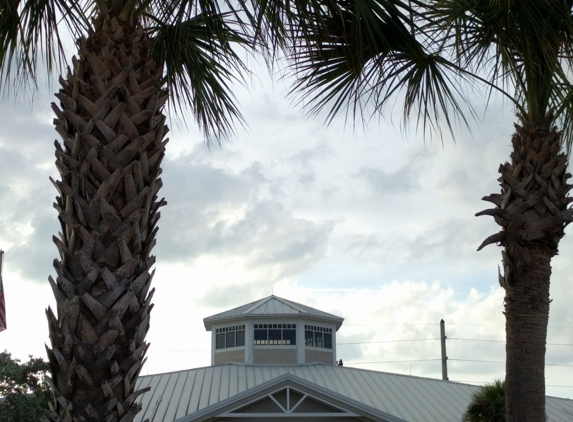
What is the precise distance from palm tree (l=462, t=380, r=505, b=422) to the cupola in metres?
11.9

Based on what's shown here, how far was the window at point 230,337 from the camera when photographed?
90.1ft

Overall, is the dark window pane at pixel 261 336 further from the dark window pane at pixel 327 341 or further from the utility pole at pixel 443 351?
the utility pole at pixel 443 351

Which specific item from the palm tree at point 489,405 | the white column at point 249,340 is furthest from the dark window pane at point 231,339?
the palm tree at point 489,405

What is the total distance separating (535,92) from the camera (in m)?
8.58

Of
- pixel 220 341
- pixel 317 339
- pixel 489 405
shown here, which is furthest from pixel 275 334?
pixel 489 405

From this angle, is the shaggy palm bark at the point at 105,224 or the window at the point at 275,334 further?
the window at the point at 275,334

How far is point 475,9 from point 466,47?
0.49 metres

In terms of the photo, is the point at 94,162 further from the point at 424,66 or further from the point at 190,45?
the point at 424,66

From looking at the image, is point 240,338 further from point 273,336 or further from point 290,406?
point 290,406

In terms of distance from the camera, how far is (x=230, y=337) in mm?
27766

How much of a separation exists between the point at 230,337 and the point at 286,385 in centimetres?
811

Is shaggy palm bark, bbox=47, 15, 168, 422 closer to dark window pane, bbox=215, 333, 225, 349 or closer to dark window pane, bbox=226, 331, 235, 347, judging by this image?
dark window pane, bbox=226, 331, 235, 347

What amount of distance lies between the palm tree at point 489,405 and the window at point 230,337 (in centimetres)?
1296

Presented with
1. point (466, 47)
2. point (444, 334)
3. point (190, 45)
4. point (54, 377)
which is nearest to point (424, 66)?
point (466, 47)
